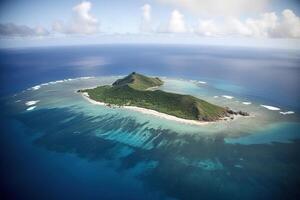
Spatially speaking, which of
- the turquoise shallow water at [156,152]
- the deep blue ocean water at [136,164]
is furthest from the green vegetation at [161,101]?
the deep blue ocean water at [136,164]

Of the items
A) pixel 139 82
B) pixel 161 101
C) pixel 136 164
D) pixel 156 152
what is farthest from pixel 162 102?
pixel 136 164

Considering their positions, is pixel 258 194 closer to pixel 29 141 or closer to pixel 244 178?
pixel 244 178

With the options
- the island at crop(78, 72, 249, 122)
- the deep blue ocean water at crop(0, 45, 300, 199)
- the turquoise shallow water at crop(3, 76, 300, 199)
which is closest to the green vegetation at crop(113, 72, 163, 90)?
the island at crop(78, 72, 249, 122)

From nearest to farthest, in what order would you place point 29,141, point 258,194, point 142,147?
point 258,194, point 142,147, point 29,141

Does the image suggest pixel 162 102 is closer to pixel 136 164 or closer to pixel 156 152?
pixel 156 152

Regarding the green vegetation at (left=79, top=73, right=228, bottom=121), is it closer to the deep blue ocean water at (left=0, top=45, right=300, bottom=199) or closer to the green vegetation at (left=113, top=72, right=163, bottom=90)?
the green vegetation at (left=113, top=72, right=163, bottom=90)

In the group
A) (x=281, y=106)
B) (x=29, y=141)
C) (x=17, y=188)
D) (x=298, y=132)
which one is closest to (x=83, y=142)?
(x=29, y=141)
